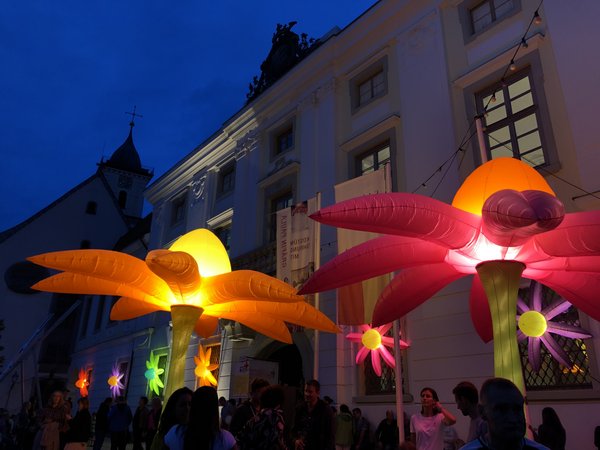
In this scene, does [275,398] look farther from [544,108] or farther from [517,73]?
[517,73]

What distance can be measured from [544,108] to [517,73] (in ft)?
4.38

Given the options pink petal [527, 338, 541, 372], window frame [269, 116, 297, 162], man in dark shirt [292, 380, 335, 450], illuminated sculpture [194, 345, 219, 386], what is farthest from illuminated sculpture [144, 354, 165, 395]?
pink petal [527, 338, 541, 372]

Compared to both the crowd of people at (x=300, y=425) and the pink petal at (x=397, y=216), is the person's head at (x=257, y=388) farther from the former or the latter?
the pink petal at (x=397, y=216)

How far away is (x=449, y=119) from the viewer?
1096cm

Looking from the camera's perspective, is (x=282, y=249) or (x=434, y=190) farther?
(x=282, y=249)

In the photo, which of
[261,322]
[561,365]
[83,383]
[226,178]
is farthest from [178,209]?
[561,365]

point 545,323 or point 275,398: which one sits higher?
point 545,323

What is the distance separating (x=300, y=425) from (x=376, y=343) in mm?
3585

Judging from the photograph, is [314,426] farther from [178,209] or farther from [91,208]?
[91,208]

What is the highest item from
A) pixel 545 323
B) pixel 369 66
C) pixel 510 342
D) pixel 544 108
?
pixel 369 66

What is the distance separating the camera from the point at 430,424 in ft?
18.2

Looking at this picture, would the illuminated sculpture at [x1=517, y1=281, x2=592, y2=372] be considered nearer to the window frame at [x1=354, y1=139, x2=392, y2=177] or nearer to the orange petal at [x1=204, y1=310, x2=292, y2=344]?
the orange petal at [x1=204, y1=310, x2=292, y2=344]

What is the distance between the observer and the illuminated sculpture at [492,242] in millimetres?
5105

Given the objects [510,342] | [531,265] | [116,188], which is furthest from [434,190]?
[116,188]
